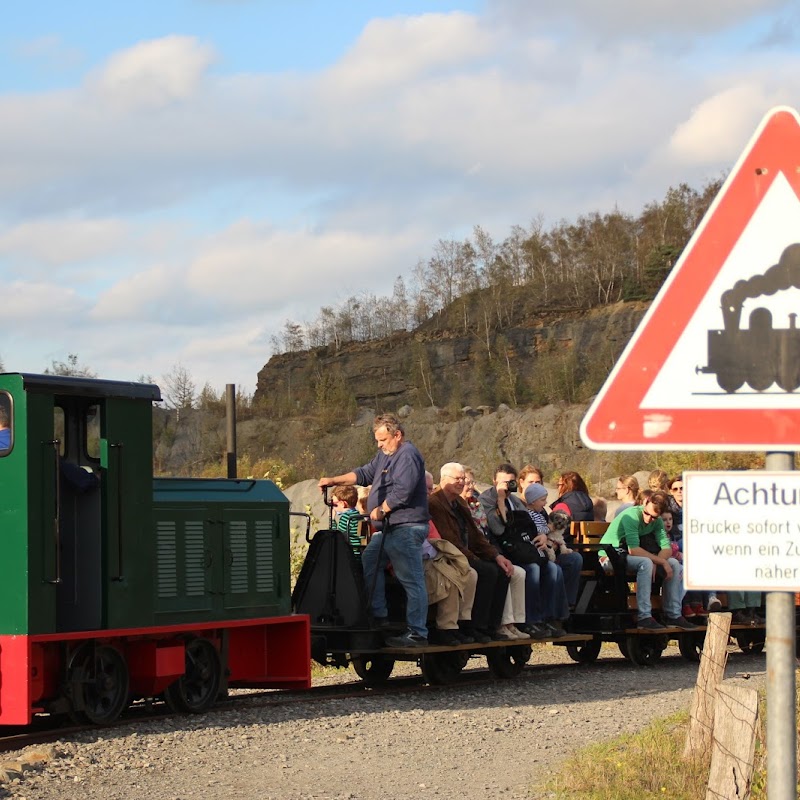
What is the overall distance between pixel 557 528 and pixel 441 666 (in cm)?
256

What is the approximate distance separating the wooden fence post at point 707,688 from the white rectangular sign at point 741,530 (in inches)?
212

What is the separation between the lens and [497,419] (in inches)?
2344

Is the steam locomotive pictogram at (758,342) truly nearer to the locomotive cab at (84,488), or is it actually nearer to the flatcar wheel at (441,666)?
the locomotive cab at (84,488)

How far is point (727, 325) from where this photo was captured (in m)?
3.63

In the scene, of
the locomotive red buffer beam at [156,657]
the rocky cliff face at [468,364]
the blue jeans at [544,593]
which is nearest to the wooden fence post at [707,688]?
the locomotive red buffer beam at [156,657]

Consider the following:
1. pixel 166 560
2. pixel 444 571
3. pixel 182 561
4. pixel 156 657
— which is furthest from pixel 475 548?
pixel 156 657

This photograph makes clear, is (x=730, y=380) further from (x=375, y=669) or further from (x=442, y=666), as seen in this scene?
(x=375, y=669)

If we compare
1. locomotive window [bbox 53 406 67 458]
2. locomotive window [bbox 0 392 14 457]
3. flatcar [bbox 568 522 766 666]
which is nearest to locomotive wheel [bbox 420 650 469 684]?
flatcar [bbox 568 522 766 666]

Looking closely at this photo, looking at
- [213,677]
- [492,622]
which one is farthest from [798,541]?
[492,622]

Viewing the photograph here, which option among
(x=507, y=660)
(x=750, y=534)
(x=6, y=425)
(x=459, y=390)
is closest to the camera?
(x=750, y=534)

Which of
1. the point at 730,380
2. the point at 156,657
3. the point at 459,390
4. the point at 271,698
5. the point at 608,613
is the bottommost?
the point at 271,698

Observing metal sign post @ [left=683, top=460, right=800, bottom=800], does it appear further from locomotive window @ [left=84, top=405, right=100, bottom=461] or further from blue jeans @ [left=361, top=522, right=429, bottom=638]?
blue jeans @ [left=361, top=522, right=429, bottom=638]

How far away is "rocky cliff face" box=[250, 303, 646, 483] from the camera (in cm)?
5766

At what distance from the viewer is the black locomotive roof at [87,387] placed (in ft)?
32.9
